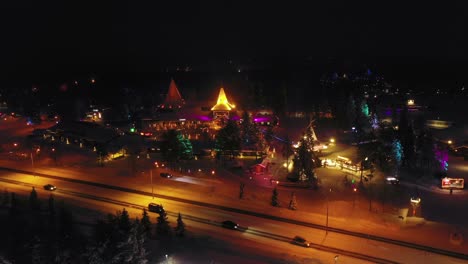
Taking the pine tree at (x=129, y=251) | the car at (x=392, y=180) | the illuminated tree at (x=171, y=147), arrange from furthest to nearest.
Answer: the illuminated tree at (x=171, y=147)
the car at (x=392, y=180)
the pine tree at (x=129, y=251)

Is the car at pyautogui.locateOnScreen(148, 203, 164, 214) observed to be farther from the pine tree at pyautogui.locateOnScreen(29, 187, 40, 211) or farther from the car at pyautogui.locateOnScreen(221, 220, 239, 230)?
the pine tree at pyautogui.locateOnScreen(29, 187, 40, 211)

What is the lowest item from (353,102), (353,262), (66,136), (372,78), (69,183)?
(353,262)

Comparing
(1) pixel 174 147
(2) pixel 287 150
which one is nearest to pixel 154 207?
(1) pixel 174 147

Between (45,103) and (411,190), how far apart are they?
9376 centimetres

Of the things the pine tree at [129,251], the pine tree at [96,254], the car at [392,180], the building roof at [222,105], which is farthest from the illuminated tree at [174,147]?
the pine tree at [96,254]

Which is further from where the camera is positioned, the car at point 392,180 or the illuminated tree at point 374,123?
the illuminated tree at point 374,123

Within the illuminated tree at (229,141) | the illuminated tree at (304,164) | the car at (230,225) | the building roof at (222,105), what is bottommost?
the car at (230,225)

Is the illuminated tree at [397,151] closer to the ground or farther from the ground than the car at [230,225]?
farther from the ground

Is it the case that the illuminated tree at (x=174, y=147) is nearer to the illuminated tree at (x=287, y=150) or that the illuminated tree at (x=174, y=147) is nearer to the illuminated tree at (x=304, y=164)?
the illuminated tree at (x=287, y=150)

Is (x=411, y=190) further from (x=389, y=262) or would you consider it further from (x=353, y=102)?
(x=353, y=102)

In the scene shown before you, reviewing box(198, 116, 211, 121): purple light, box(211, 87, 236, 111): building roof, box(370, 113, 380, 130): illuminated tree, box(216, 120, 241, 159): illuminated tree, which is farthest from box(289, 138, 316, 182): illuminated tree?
box(211, 87, 236, 111): building roof

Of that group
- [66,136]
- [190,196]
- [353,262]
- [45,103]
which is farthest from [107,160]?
[45,103]

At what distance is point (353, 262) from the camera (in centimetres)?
3012

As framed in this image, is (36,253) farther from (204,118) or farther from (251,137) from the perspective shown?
(204,118)
